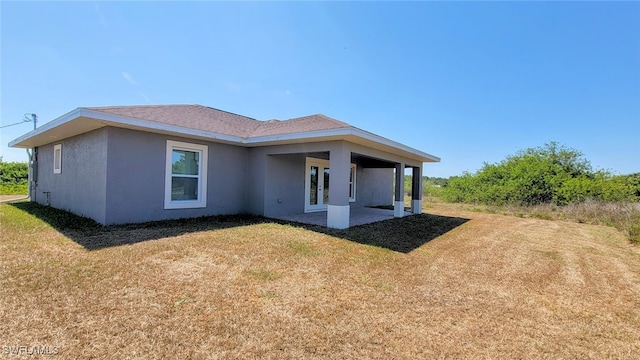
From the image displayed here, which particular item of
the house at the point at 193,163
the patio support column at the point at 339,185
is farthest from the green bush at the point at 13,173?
the patio support column at the point at 339,185

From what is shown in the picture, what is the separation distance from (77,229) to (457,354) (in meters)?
→ 7.97

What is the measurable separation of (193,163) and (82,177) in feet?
10.2

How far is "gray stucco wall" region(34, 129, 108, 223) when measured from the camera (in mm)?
6871

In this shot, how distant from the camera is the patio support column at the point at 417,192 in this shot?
1264 cm

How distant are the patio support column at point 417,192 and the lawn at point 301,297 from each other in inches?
252

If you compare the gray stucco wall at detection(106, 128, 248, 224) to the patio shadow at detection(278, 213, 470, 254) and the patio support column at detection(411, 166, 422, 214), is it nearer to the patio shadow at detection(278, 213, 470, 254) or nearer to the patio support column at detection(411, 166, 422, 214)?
the patio shadow at detection(278, 213, 470, 254)

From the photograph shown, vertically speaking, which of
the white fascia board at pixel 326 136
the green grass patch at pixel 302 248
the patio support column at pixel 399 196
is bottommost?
the green grass patch at pixel 302 248

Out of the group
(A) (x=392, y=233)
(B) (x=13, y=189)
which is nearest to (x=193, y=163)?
(A) (x=392, y=233)

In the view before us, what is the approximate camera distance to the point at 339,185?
298 inches

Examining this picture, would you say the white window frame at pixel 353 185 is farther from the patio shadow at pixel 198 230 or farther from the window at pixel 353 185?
the patio shadow at pixel 198 230

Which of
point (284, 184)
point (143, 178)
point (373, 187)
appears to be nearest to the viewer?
point (143, 178)

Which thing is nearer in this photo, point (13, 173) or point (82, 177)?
point (82, 177)

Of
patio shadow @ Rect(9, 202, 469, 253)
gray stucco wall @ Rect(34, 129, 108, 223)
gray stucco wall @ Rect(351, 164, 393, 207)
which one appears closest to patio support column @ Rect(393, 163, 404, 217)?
patio shadow @ Rect(9, 202, 469, 253)

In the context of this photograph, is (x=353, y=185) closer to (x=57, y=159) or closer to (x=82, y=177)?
(x=82, y=177)
